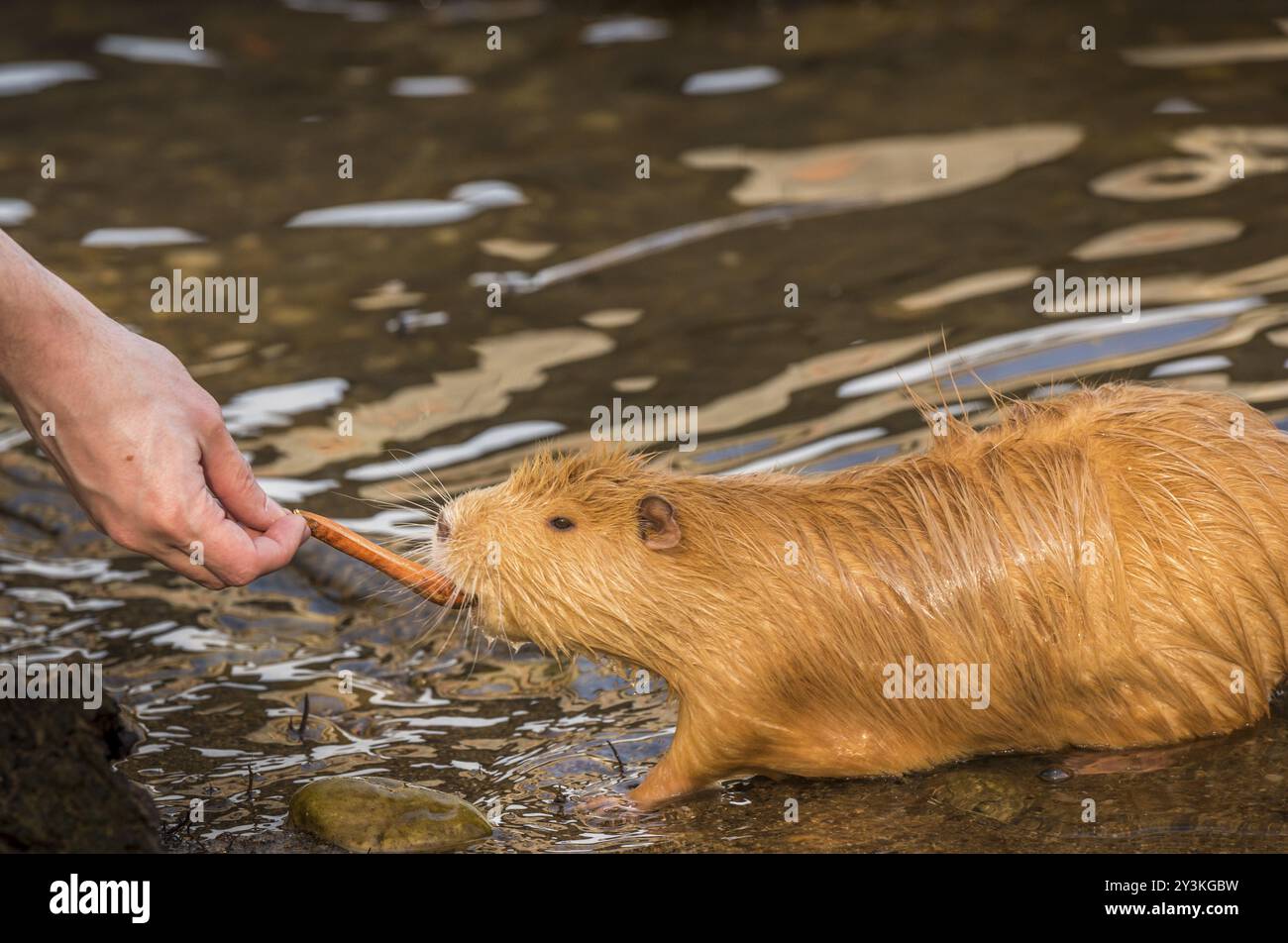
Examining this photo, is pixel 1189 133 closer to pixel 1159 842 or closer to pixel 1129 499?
pixel 1129 499

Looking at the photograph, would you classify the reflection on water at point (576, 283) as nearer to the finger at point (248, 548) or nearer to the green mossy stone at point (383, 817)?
the green mossy stone at point (383, 817)

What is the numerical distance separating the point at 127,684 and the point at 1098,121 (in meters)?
6.51

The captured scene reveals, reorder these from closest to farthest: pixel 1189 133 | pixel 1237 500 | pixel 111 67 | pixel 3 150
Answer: pixel 1237 500, pixel 1189 133, pixel 3 150, pixel 111 67

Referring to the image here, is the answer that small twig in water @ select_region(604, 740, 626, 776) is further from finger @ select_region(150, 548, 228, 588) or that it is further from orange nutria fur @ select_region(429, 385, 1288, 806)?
finger @ select_region(150, 548, 228, 588)

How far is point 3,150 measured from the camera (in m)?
10.4

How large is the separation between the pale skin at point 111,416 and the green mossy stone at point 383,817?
757 millimetres

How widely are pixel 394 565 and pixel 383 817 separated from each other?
77 centimetres

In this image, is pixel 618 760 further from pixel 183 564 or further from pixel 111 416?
pixel 111 416

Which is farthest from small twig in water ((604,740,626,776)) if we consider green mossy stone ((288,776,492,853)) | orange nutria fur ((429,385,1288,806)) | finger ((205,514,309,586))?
finger ((205,514,309,586))

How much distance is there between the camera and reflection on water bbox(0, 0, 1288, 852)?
4.77 metres

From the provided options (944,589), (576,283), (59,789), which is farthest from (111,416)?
(576,283)

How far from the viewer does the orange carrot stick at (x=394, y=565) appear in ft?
15.3

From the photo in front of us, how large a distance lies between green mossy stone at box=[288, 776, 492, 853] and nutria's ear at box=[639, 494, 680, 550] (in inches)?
34.9

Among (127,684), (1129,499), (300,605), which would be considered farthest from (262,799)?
(1129,499)
